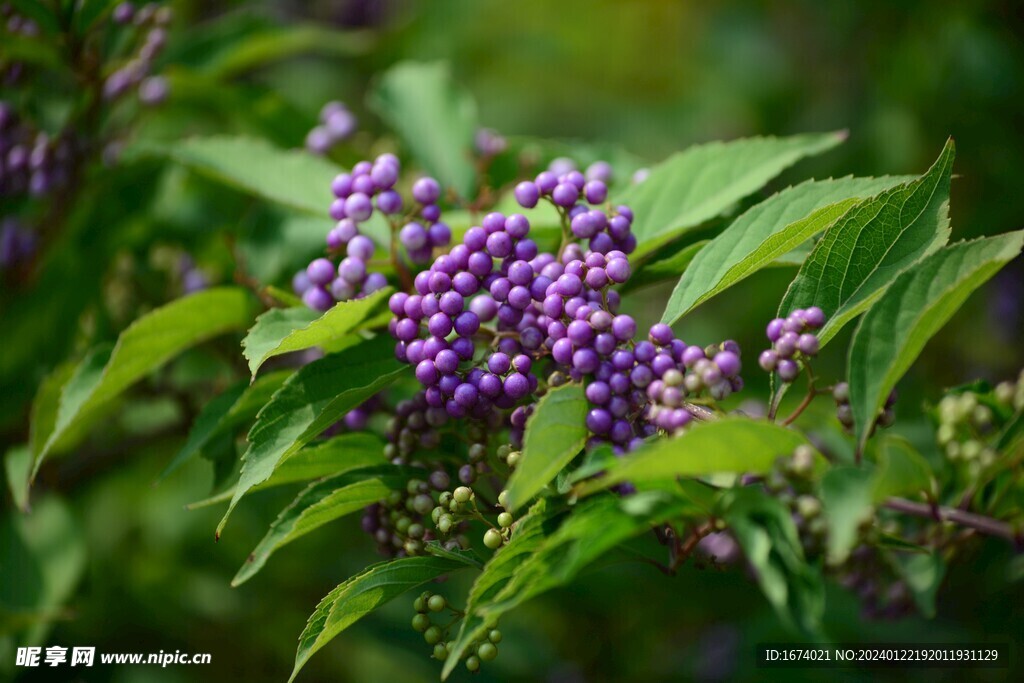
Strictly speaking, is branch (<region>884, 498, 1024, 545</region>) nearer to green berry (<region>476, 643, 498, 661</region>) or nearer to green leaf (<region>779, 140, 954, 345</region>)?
green leaf (<region>779, 140, 954, 345</region>)

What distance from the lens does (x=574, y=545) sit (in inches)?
57.3

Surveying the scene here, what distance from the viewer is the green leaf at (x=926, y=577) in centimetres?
174

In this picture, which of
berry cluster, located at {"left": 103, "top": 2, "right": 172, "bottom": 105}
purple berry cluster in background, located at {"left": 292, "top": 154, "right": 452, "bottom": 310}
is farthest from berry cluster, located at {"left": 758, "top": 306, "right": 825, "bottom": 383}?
berry cluster, located at {"left": 103, "top": 2, "right": 172, "bottom": 105}

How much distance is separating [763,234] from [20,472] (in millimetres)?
2098

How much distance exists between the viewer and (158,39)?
3.03 metres

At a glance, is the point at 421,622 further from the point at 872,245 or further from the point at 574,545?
the point at 872,245

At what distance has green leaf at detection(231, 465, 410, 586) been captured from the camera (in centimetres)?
174

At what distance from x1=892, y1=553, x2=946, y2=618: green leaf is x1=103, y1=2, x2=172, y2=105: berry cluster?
9.26 ft

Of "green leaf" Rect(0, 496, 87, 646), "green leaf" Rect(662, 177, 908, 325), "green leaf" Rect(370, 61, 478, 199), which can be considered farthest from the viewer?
"green leaf" Rect(370, 61, 478, 199)

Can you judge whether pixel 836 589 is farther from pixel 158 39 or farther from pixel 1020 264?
pixel 158 39

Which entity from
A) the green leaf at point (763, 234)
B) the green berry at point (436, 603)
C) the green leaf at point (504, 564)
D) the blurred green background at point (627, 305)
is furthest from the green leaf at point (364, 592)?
the green leaf at point (763, 234)

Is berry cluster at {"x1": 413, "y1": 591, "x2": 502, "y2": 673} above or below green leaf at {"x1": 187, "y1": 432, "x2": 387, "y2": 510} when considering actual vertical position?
below

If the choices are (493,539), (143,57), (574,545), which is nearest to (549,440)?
(574,545)

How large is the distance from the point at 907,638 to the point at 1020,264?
92.5 inches
